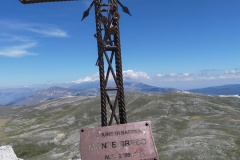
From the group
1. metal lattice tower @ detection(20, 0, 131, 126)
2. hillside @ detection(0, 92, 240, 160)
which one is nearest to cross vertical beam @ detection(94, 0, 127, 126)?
metal lattice tower @ detection(20, 0, 131, 126)

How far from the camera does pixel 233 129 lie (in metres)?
97.1

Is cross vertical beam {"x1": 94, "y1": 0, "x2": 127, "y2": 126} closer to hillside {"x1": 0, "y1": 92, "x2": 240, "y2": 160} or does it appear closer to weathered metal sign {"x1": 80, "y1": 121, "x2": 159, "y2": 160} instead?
weathered metal sign {"x1": 80, "y1": 121, "x2": 159, "y2": 160}

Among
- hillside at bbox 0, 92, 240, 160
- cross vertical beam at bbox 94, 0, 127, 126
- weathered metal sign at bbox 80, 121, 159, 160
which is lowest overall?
hillside at bbox 0, 92, 240, 160

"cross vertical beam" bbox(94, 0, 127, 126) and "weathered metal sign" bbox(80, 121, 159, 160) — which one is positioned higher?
"cross vertical beam" bbox(94, 0, 127, 126)

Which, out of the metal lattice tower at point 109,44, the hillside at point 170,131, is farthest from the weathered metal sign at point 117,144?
the hillside at point 170,131

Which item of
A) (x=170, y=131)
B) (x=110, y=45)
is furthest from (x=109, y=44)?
(x=170, y=131)

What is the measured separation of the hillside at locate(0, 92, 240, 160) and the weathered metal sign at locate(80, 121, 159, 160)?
180 feet

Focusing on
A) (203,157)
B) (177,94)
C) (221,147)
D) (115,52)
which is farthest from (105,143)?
(177,94)

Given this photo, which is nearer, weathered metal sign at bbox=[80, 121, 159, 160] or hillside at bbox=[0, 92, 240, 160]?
weathered metal sign at bbox=[80, 121, 159, 160]

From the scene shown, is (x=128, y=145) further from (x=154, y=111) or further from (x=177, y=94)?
(x=177, y=94)

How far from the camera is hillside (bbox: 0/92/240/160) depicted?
71250 mm

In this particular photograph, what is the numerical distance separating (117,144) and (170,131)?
90.7 m

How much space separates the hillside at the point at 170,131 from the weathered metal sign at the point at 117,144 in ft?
180

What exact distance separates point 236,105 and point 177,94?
32.1 metres
